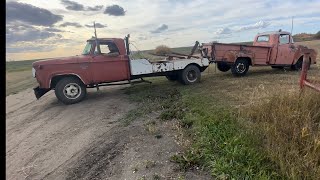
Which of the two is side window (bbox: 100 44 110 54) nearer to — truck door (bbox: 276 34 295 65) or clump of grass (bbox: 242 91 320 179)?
clump of grass (bbox: 242 91 320 179)

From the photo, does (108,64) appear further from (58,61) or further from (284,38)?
(284,38)

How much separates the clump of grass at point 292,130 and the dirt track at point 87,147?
48.2 inches

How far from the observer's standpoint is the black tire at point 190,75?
36.1 feet

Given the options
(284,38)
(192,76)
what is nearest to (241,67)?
(284,38)

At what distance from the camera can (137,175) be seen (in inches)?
163

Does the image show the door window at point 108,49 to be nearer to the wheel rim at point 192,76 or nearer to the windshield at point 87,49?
the windshield at point 87,49

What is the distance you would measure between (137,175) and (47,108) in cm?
597

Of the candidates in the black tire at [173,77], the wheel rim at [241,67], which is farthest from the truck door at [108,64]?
the wheel rim at [241,67]

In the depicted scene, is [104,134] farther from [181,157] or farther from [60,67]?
[60,67]

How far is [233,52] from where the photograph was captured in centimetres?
1223

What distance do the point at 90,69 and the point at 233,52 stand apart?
6055 mm

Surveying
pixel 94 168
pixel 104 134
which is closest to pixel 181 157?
pixel 94 168

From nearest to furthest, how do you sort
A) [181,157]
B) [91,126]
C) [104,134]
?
1. [181,157]
2. [104,134]
3. [91,126]
